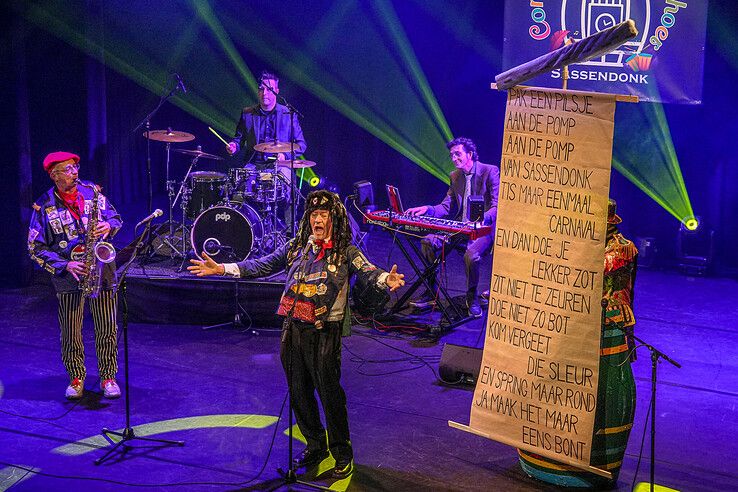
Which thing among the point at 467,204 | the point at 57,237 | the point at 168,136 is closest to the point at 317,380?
the point at 57,237

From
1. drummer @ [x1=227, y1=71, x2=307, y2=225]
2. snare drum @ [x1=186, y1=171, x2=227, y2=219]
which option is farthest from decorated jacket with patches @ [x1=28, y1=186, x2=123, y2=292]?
drummer @ [x1=227, y1=71, x2=307, y2=225]

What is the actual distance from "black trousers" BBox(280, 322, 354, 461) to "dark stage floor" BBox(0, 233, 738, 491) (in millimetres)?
315

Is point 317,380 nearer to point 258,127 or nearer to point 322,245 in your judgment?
point 322,245

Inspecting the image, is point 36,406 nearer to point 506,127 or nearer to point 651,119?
point 506,127

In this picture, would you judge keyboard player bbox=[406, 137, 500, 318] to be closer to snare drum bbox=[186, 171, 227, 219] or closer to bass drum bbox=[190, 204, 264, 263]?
bass drum bbox=[190, 204, 264, 263]

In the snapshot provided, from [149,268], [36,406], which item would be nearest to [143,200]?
[149,268]

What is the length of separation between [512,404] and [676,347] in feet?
12.6

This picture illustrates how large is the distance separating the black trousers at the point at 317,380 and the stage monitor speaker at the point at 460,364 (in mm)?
1874

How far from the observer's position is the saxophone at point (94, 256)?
6422 millimetres

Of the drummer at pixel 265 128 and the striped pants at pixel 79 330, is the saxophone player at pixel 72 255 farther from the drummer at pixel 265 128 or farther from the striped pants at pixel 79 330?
the drummer at pixel 265 128

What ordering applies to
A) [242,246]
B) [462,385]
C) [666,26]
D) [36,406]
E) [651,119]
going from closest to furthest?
[36,406], [462,385], [242,246], [666,26], [651,119]

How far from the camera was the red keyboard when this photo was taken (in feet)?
27.3

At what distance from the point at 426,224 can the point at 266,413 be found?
2.88 m

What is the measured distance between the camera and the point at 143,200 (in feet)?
49.7
